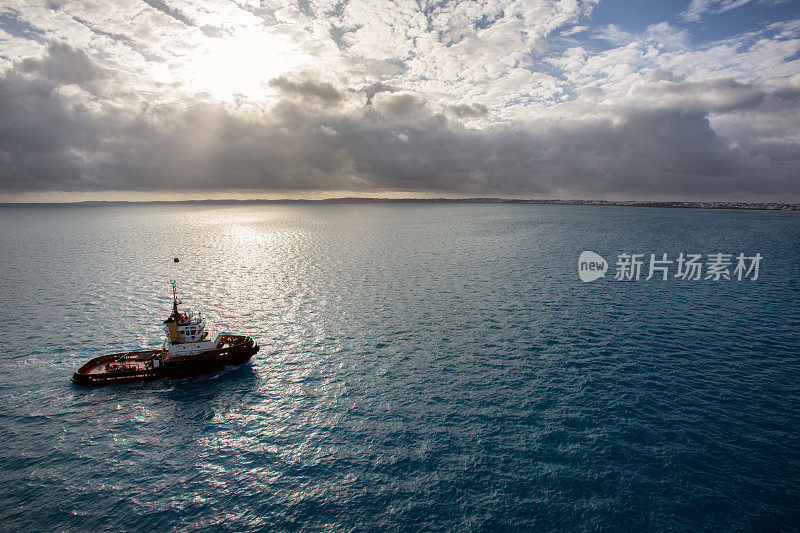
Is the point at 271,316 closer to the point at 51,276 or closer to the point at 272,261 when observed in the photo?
the point at 272,261

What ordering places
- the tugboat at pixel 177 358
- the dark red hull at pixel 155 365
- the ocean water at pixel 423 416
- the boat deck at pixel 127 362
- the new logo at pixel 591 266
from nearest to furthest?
the ocean water at pixel 423 416 < the dark red hull at pixel 155 365 < the tugboat at pixel 177 358 < the boat deck at pixel 127 362 < the new logo at pixel 591 266

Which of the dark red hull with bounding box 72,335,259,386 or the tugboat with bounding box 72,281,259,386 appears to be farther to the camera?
the tugboat with bounding box 72,281,259,386

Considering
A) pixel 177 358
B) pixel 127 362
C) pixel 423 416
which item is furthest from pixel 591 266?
pixel 127 362

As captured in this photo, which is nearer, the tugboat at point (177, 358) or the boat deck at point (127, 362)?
the tugboat at point (177, 358)

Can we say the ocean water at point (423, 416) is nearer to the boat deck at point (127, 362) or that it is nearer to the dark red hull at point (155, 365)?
the dark red hull at point (155, 365)

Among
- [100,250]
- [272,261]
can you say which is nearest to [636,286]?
[272,261]

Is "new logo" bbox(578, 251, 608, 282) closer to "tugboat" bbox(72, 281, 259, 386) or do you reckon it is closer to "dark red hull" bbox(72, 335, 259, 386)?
"dark red hull" bbox(72, 335, 259, 386)

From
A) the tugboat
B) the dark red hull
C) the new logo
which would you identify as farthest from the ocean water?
the new logo

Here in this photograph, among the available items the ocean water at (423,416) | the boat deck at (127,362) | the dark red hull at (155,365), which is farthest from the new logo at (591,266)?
the boat deck at (127,362)
